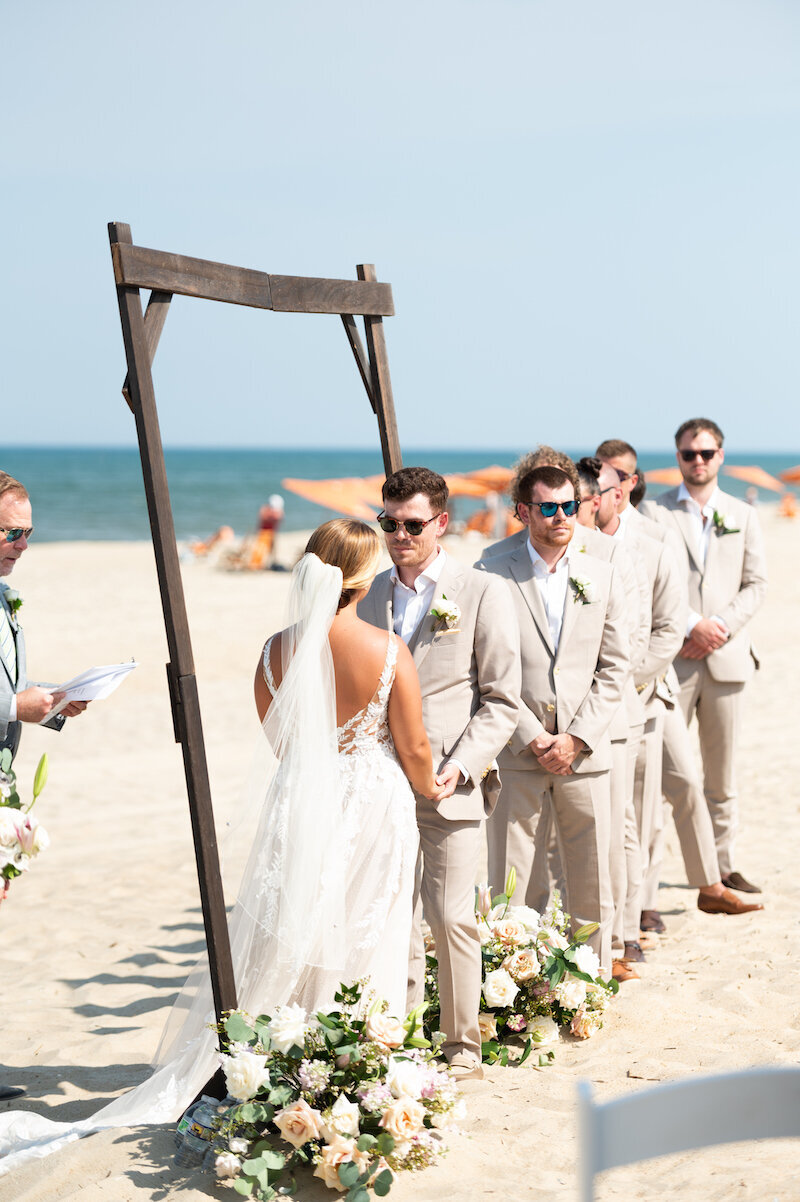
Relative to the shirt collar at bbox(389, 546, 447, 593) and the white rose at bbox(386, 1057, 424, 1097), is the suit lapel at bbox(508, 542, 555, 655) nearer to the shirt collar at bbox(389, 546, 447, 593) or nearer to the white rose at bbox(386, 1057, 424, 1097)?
the shirt collar at bbox(389, 546, 447, 593)

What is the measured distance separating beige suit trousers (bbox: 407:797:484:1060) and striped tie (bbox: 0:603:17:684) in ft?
4.90

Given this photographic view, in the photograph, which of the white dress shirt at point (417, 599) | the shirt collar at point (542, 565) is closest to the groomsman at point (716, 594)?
the shirt collar at point (542, 565)

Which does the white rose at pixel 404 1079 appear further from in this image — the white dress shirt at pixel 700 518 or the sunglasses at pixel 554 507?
the white dress shirt at pixel 700 518

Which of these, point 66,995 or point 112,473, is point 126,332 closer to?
point 66,995

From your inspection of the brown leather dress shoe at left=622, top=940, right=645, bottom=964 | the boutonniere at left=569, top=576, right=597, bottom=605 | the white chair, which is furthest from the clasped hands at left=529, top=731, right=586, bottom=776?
the white chair

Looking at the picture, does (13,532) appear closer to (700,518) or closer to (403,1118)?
(403,1118)

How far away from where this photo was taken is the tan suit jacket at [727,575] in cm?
631

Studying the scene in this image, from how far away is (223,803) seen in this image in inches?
358

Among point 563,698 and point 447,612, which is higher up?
point 447,612

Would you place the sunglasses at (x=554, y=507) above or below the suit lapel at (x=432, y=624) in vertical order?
above

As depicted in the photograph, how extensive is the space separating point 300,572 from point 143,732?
834 centimetres

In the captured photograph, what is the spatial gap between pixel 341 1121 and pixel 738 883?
3.67m

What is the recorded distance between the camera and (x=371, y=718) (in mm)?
3785

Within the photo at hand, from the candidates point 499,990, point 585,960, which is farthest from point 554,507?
point 499,990
